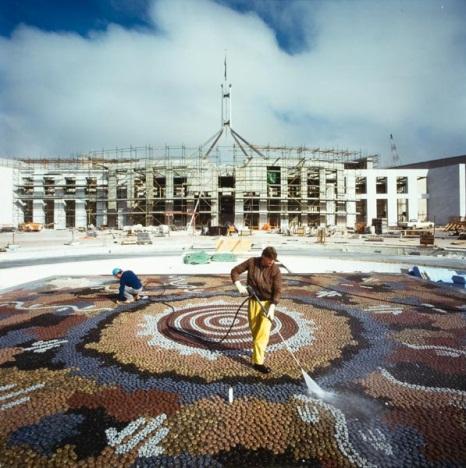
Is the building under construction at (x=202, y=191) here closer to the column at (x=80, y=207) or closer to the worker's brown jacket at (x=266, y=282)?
the column at (x=80, y=207)

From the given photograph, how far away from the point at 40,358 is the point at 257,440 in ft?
11.7

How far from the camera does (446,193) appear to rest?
45031 millimetres

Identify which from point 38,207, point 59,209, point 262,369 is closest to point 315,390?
point 262,369

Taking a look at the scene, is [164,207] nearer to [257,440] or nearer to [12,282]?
[12,282]

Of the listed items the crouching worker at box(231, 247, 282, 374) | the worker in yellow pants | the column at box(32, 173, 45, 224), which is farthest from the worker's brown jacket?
the column at box(32, 173, 45, 224)

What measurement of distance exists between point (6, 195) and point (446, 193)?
195 feet

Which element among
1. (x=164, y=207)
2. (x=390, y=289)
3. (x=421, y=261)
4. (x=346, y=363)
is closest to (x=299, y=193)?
(x=164, y=207)

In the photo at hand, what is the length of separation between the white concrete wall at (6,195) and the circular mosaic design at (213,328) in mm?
45733

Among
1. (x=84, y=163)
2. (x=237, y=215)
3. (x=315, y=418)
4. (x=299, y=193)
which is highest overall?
(x=84, y=163)

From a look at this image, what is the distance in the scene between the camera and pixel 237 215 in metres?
39.1

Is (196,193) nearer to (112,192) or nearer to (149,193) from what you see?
(149,193)

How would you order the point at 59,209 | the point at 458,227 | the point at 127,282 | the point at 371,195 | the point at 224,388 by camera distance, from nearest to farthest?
the point at 224,388 < the point at 127,282 < the point at 458,227 < the point at 59,209 < the point at 371,195

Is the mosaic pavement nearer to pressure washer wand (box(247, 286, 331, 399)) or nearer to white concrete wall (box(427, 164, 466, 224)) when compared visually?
pressure washer wand (box(247, 286, 331, 399))

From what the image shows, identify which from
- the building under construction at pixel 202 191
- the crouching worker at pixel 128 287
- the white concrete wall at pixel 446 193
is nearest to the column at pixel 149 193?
the building under construction at pixel 202 191
